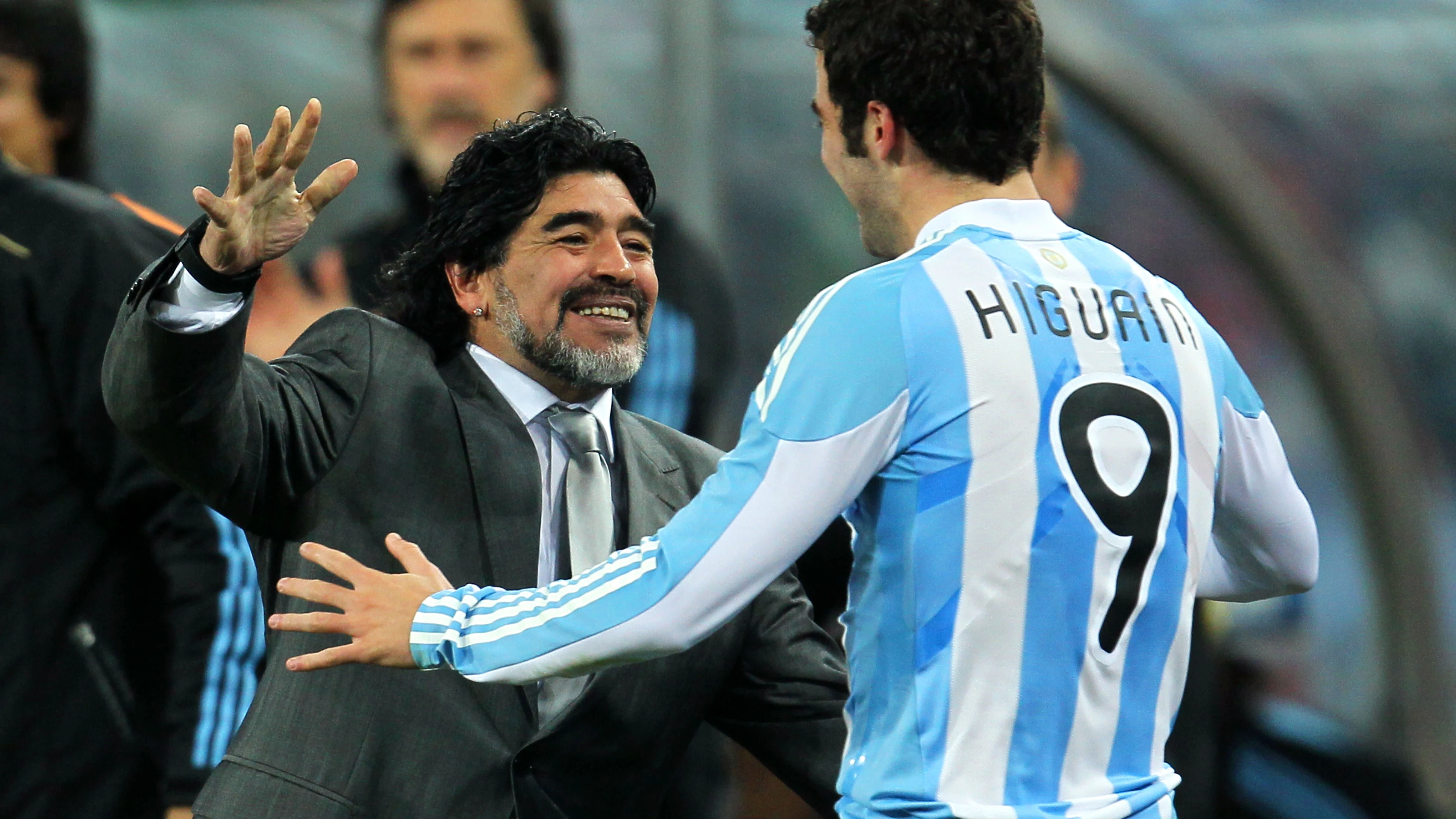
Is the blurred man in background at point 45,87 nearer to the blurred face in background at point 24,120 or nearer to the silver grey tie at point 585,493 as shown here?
the blurred face in background at point 24,120

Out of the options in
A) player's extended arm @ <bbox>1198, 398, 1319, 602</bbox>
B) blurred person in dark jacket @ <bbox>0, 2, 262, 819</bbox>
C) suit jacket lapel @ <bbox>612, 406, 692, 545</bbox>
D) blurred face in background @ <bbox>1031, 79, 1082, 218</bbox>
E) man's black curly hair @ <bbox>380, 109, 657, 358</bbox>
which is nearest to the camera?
player's extended arm @ <bbox>1198, 398, 1319, 602</bbox>

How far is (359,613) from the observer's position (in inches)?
75.3

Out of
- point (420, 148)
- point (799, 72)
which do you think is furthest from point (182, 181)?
point (799, 72)

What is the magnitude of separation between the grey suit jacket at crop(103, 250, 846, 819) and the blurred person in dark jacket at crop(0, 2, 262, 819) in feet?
2.21

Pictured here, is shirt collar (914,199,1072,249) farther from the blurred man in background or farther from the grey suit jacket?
the blurred man in background

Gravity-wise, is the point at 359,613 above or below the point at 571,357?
below

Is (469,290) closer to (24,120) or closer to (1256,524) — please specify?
(1256,524)

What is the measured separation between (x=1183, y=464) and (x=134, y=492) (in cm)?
184

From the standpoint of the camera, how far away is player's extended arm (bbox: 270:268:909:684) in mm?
1795

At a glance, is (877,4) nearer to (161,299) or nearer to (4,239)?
(161,299)

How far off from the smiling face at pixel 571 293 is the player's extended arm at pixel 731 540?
609 millimetres

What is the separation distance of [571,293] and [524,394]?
0.17 metres

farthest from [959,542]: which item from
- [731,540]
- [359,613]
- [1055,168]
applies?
[1055,168]

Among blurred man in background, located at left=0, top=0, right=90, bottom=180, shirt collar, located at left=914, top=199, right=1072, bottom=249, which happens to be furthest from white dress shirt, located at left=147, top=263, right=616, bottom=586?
blurred man in background, located at left=0, top=0, right=90, bottom=180
